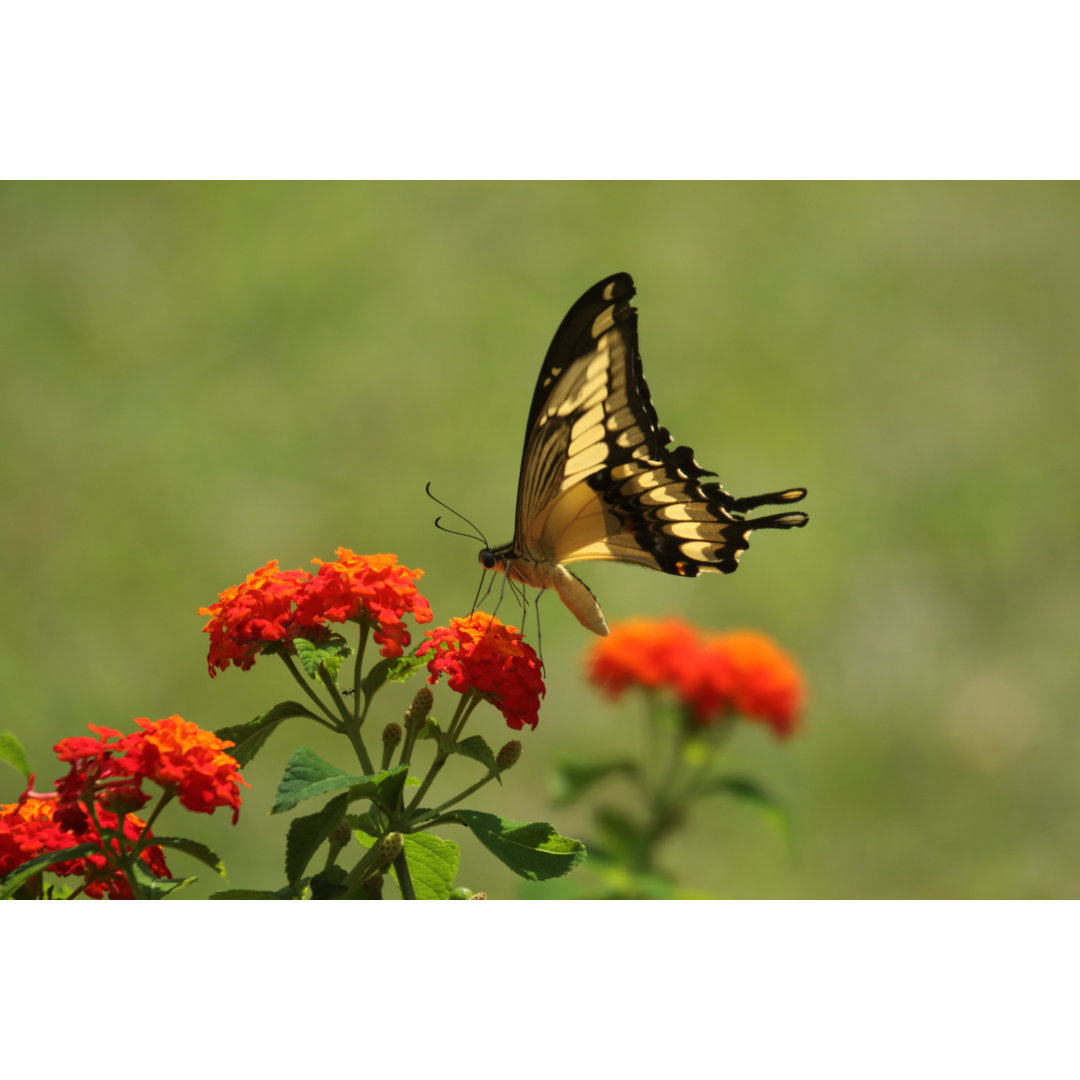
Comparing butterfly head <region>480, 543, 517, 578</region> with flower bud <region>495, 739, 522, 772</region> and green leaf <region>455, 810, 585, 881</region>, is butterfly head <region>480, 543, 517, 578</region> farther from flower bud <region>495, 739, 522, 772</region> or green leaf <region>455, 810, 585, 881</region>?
green leaf <region>455, 810, 585, 881</region>

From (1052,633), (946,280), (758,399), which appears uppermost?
(946,280)

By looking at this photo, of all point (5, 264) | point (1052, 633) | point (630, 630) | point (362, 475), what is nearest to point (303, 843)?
point (630, 630)

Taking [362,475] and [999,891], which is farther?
[362,475]

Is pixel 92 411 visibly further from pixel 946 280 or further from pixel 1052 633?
pixel 1052 633

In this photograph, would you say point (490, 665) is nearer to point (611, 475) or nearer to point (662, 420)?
point (611, 475)

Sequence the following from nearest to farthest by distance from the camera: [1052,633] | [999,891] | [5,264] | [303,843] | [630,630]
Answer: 1. [303,843]
2. [630,630]
3. [999,891]
4. [1052,633]
5. [5,264]

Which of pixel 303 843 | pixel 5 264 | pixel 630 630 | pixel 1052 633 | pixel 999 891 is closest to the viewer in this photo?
pixel 303 843

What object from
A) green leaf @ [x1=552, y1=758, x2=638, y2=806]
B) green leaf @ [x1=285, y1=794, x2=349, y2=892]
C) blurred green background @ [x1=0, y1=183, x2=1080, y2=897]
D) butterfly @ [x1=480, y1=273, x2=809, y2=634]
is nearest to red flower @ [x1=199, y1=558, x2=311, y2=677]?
green leaf @ [x1=285, y1=794, x2=349, y2=892]
